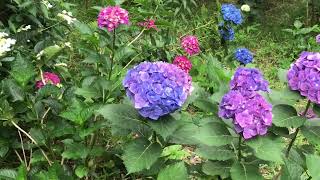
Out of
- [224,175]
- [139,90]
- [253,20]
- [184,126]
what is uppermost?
[139,90]

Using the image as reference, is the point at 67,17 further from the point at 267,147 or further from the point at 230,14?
the point at 267,147

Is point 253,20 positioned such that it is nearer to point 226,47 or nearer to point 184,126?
point 226,47

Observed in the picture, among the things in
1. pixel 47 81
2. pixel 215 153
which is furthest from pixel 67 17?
pixel 215 153

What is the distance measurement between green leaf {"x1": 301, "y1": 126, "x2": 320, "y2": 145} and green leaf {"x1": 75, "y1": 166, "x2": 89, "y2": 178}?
1.08m

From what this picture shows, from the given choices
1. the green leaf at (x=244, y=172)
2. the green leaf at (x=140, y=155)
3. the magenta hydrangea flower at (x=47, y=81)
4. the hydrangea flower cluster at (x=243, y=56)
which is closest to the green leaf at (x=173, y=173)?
the green leaf at (x=140, y=155)

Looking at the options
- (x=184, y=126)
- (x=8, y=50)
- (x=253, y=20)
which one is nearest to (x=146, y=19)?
(x=8, y=50)

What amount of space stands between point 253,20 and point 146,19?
308cm

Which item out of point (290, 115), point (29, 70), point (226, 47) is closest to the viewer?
point (290, 115)

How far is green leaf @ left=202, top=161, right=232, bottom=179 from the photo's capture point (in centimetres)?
221

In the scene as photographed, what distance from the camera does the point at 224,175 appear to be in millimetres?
2199

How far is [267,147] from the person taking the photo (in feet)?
6.61

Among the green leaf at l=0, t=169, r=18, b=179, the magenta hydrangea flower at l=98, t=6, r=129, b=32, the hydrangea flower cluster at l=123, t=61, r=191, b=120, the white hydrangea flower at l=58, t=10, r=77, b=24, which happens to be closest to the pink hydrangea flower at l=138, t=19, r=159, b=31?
the white hydrangea flower at l=58, t=10, r=77, b=24

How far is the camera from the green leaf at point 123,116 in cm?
213

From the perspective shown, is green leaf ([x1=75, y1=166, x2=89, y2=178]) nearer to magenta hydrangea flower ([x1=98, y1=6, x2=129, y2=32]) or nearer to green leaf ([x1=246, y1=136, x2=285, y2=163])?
magenta hydrangea flower ([x1=98, y1=6, x2=129, y2=32])
